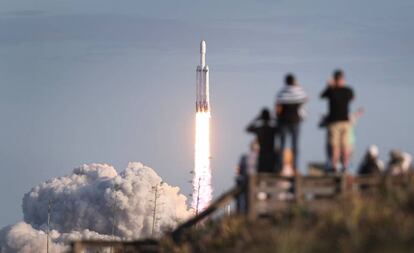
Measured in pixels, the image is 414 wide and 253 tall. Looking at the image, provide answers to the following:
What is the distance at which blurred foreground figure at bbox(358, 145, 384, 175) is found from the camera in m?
44.8

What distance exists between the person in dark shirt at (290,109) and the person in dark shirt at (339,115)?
90cm

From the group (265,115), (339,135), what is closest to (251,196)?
(265,115)

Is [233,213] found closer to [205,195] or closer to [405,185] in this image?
[405,185]

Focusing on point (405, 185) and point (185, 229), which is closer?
point (405, 185)

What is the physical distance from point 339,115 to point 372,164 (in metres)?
2.21

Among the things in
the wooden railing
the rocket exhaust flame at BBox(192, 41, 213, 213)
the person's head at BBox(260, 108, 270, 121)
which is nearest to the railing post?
Answer: the wooden railing

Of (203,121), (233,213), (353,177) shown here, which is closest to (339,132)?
(353,177)

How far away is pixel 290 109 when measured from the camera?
4316cm

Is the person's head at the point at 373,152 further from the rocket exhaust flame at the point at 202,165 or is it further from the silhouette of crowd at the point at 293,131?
the rocket exhaust flame at the point at 202,165

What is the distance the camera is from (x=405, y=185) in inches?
1732

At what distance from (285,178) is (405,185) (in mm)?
3645

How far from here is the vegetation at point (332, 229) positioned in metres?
37.3

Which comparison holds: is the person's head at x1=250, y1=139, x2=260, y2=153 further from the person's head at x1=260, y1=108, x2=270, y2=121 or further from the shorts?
the shorts

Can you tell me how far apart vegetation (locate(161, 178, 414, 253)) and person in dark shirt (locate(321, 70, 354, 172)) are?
1532 millimetres
